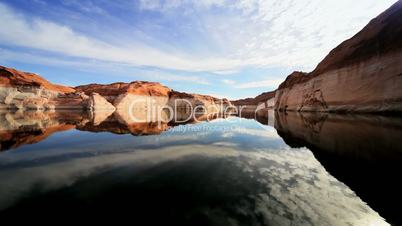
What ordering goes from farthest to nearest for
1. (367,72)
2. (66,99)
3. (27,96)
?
1. (66,99)
2. (27,96)
3. (367,72)

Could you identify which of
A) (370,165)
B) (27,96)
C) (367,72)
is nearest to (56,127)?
(370,165)

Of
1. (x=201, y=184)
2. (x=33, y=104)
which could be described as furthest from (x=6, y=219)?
(x=33, y=104)

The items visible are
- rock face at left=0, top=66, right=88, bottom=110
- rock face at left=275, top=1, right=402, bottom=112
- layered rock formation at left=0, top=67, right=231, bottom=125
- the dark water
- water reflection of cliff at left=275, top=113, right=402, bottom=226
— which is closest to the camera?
the dark water

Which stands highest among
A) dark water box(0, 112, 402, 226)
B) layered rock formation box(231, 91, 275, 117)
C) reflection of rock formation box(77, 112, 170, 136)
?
layered rock formation box(231, 91, 275, 117)

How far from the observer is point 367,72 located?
63.7 feet

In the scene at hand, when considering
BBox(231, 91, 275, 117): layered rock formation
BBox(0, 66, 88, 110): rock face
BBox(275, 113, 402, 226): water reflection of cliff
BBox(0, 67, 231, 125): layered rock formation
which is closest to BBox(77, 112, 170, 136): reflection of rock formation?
BBox(275, 113, 402, 226): water reflection of cliff

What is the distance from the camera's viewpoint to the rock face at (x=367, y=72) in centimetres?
1681

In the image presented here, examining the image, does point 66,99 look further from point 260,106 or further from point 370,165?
point 370,165

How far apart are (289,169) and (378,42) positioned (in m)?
21.4

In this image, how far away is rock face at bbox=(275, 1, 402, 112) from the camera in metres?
16.8

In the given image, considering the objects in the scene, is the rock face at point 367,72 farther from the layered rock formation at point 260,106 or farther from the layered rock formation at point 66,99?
the layered rock formation at point 66,99

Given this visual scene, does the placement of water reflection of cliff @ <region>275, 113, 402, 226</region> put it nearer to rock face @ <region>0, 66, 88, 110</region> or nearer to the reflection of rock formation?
the reflection of rock formation

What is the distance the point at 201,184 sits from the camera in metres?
4.17

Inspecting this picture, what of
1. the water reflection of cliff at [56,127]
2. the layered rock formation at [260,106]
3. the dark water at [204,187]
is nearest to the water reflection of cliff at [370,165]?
A: the dark water at [204,187]
